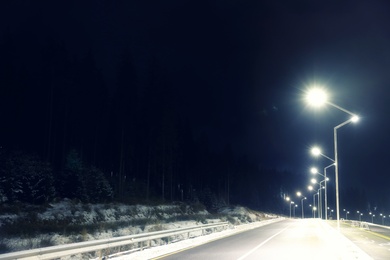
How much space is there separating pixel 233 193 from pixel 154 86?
4173 inches

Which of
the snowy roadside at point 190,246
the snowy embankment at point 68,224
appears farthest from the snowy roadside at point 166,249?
the snowy embankment at point 68,224

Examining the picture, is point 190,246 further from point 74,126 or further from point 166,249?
point 74,126

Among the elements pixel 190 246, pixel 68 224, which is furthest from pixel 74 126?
pixel 190 246

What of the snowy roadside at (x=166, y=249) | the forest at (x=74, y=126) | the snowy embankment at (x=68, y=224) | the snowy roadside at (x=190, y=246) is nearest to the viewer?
the snowy roadside at (x=190, y=246)

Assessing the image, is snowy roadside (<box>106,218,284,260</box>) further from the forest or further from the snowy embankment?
the forest

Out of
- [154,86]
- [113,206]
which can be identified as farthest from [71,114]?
[113,206]

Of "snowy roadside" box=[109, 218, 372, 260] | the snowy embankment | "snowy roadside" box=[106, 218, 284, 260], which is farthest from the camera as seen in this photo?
the snowy embankment

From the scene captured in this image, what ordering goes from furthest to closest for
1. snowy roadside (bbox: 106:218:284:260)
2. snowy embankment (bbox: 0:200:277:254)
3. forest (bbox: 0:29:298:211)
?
1. forest (bbox: 0:29:298:211)
2. snowy embankment (bbox: 0:200:277:254)
3. snowy roadside (bbox: 106:218:284:260)

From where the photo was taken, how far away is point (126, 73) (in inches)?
2360

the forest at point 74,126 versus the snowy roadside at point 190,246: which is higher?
the forest at point 74,126

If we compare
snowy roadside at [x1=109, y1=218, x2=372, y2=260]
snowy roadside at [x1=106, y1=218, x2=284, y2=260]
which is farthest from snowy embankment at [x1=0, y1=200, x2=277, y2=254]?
snowy roadside at [x1=109, y1=218, x2=372, y2=260]

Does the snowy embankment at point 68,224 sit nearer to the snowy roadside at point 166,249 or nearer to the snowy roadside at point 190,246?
the snowy roadside at point 166,249

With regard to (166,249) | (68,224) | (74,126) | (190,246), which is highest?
(74,126)

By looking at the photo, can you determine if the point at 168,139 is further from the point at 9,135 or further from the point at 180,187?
the point at 180,187
